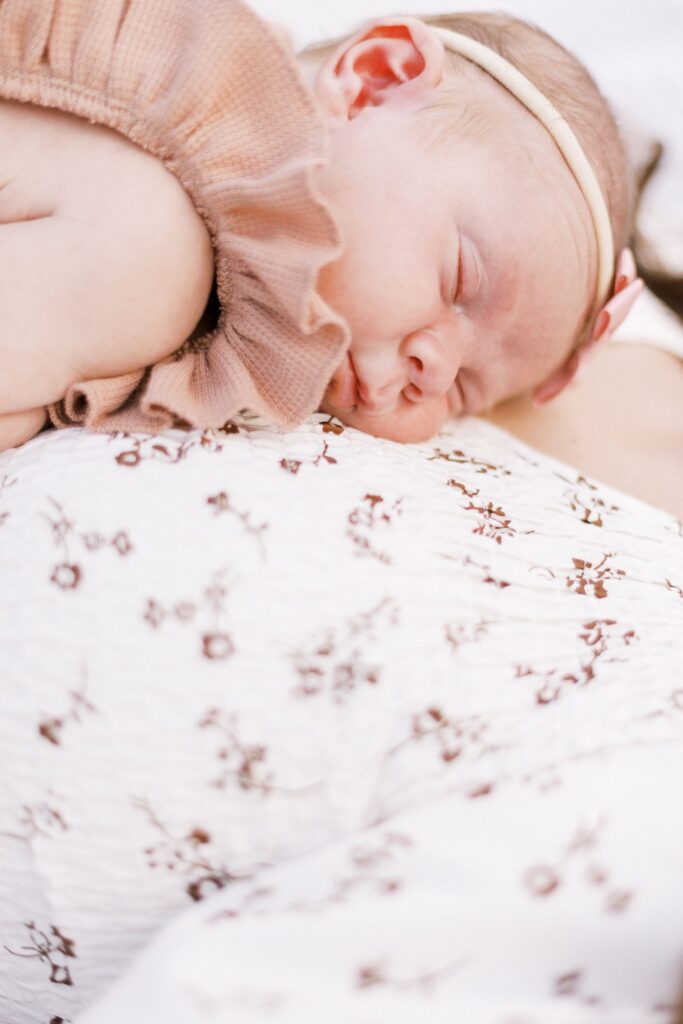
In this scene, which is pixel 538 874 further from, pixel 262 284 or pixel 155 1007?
pixel 262 284

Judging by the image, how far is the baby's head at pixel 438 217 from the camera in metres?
0.87

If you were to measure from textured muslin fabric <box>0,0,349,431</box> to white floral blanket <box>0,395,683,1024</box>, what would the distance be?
48 millimetres

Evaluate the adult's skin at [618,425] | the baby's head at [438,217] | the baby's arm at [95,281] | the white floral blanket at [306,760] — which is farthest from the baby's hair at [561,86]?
the white floral blanket at [306,760]

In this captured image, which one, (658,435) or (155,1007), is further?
(658,435)

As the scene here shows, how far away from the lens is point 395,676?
689 millimetres

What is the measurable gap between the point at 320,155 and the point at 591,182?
0.38 meters

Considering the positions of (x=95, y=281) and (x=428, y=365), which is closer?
(x=95, y=281)

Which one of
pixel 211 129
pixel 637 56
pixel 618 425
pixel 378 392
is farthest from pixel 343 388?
pixel 637 56

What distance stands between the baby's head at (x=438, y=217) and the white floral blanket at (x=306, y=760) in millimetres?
180

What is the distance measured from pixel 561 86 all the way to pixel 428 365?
1.23 ft

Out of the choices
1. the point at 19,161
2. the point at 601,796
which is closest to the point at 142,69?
the point at 19,161

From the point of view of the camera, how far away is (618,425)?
1.28m

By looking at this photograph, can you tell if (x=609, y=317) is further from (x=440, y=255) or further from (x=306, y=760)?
(x=306, y=760)

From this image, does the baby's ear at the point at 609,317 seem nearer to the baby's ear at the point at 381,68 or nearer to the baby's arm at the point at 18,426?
the baby's ear at the point at 381,68
